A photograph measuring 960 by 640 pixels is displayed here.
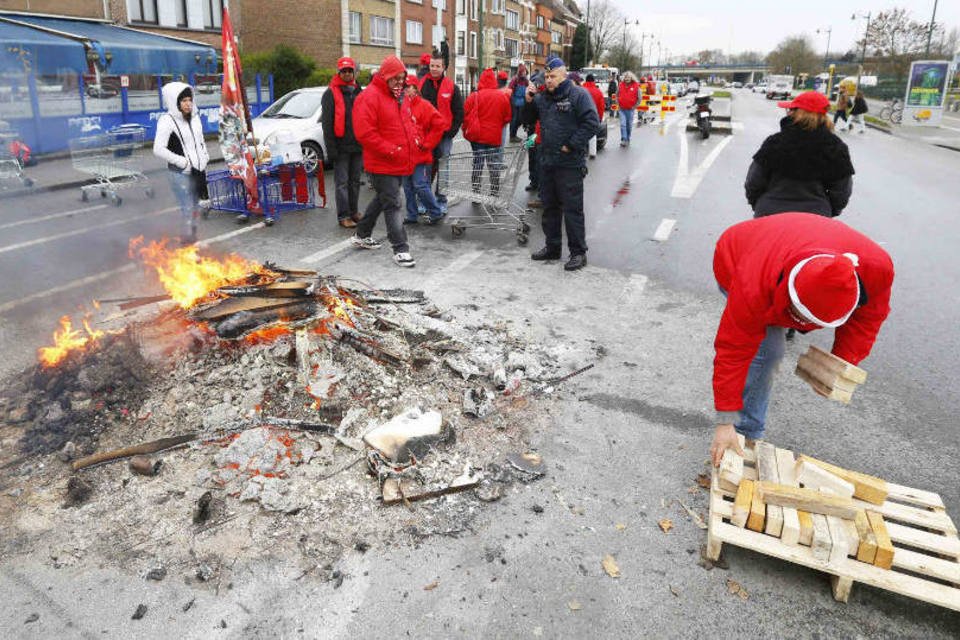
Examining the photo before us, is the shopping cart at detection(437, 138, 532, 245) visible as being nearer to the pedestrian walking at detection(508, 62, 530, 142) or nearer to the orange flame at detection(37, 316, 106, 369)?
the orange flame at detection(37, 316, 106, 369)

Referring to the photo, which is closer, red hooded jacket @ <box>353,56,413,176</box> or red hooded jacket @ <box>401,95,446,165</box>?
red hooded jacket @ <box>353,56,413,176</box>

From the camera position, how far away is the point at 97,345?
14.8 ft

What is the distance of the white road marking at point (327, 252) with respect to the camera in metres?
7.51

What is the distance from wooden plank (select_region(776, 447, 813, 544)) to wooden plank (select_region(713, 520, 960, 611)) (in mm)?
42

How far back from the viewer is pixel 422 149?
8.53 meters

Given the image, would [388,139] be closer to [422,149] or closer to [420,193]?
[422,149]

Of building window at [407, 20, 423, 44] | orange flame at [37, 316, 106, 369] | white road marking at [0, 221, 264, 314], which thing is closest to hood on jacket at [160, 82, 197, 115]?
white road marking at [0, 221, 264, 314]

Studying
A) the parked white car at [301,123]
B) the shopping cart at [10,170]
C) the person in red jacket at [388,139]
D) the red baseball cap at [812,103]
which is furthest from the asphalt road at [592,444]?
the parked white car at [301,123]

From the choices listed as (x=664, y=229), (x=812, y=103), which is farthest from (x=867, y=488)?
(x=664, y=229)

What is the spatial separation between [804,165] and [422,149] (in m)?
5.21

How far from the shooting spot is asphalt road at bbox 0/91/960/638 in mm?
2695

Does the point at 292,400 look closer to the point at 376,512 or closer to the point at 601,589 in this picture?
the point at 376,512

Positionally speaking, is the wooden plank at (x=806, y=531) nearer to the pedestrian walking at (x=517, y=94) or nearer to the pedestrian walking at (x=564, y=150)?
the pedestrian walking at (x=564, y=150)

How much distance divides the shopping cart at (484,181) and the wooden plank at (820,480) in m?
5.47
